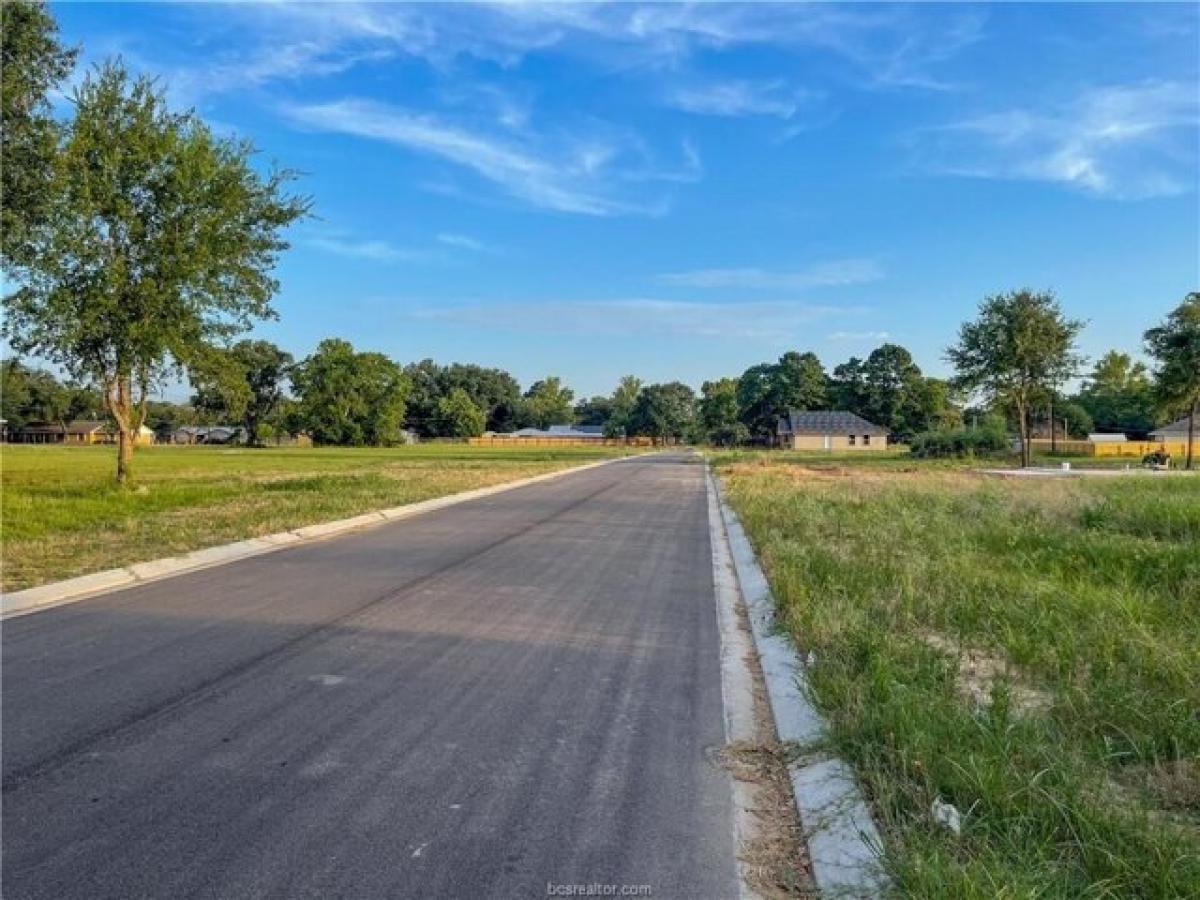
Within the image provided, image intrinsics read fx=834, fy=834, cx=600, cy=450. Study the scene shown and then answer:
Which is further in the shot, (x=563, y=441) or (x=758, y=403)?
(x=563, y=441)

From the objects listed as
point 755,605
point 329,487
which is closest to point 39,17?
point 329,487

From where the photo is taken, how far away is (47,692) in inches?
201

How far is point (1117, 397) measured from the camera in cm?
11081

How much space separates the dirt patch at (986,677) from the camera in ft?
15.9

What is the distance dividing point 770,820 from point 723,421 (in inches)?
4587

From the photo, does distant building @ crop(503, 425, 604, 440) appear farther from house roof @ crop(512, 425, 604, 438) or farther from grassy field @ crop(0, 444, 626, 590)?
grassy field @ crop(0, 444, 626, 590)

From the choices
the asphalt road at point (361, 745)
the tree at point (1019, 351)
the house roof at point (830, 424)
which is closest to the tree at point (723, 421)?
the house roof at point (830, 424)

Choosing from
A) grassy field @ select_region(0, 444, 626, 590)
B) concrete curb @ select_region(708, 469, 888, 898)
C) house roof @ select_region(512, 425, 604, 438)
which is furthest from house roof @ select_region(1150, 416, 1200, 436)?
concrete curb @ select_region(708, 469, 888, 898)

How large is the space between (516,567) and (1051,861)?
7.98 m

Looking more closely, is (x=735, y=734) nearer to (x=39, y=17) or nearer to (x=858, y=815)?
(x=858, y=815)

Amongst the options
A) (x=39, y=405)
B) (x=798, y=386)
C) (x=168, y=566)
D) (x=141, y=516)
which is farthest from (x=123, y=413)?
(x=39, y=405)

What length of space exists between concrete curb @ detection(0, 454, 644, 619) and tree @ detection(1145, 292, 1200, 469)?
4537cm

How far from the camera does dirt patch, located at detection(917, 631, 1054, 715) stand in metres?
4.85

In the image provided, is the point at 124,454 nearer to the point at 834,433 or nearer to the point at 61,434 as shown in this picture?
the point at 834,433
